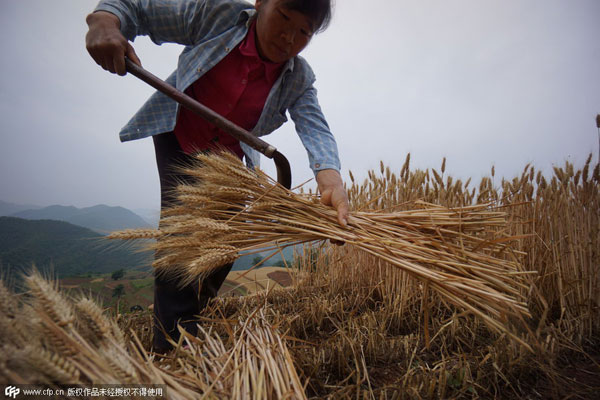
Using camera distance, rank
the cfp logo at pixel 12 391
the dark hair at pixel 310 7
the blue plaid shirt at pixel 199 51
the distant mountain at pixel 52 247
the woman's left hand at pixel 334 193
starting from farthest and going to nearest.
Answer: the distant mountain at pixel 52 247 < the blue plaid shirt at pixel 199 51 < the dark hair at pixel 310 7 < the woman's left hand at pixel 334 193 < the cfp logo at pixel 12 391

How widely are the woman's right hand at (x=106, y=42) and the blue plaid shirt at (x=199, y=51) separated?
0.34 ft

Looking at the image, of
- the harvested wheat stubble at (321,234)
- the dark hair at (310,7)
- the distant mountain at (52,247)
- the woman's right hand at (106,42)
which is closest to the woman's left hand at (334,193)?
the harvested wheat stubble at (321,234)

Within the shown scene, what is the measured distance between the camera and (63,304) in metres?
0.34

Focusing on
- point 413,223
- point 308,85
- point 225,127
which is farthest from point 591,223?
point 225,127

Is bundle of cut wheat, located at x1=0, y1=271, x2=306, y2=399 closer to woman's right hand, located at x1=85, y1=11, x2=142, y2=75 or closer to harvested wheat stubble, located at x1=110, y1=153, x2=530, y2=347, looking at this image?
harvested wheat stubble, located at x1=110, y1=153, x2=530, y2=347

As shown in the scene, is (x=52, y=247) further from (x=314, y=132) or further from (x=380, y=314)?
(x=380, y=314)

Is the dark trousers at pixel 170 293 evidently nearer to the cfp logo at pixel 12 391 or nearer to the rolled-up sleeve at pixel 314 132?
the rolled-up sleeve at pixel 314 132

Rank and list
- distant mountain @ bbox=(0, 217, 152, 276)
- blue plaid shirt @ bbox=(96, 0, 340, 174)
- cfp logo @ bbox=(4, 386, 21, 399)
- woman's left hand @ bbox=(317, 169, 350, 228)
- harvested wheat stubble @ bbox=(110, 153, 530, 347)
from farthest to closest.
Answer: distant mountain @ bbox=(0, 217, 152, 276), blue plaid shirt @ bbox=(96, 0, 340, 174), woman's left hand @ bbox=(317, 169, 350, 228), harvested wheat stubble @ bbox=(110, 153, 530, 347), cfp logo @ bbox=(4, 386, 21, 399)

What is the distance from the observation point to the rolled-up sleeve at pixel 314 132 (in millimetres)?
1149

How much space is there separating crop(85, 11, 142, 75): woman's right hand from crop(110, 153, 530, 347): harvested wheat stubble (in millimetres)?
469

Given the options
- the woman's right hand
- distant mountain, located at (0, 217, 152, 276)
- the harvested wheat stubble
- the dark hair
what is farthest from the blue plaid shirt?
distant mountain, located at (0, 217, 152, 276)

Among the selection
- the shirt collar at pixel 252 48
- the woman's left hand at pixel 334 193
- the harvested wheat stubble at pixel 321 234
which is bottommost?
the harvested wheat stubble at pixel 321 234

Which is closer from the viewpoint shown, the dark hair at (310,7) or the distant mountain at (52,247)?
the dark hair at (310,7)

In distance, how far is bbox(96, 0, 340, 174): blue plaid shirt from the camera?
1.07 m
